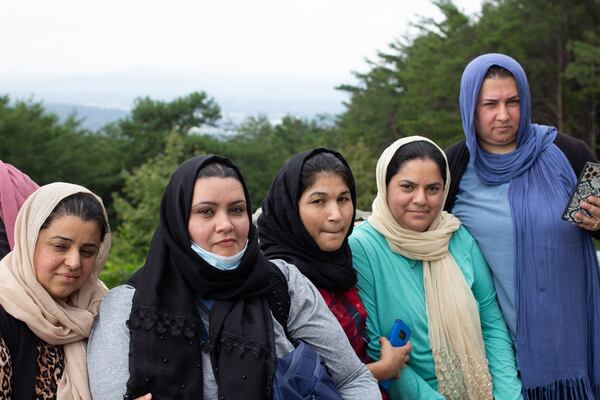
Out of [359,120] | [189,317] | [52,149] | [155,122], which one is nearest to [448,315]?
[189,317]

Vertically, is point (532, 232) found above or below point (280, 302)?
above

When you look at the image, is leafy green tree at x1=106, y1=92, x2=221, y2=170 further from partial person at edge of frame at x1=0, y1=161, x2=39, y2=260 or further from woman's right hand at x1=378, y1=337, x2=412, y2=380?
woman's right hand at x1=378, y1=337, x2=412, y2=380

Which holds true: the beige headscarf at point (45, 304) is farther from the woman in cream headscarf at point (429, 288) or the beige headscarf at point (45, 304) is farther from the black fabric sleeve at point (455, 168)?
the black fabric sleeve at point (455, 168)

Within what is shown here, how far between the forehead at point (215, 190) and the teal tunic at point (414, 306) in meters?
0.75

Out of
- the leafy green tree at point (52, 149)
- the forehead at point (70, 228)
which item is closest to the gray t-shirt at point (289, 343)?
the forehead at point (70, 228)

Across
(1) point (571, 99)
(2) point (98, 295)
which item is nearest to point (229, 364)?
(2) point (98, 295)

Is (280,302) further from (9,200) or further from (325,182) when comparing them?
(9,200)

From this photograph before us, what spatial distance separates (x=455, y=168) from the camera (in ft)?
10.6

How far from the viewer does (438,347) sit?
9.58 ft

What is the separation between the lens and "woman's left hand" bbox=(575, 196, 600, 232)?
2920 millimetres

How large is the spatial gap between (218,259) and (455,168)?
134 centimetres

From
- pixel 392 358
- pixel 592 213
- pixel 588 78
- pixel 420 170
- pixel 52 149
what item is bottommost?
pixel 52 149

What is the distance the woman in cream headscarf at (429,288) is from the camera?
2.93 meters

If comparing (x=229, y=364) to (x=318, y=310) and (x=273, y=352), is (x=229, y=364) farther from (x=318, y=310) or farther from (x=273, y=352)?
(x=318, y=310)
